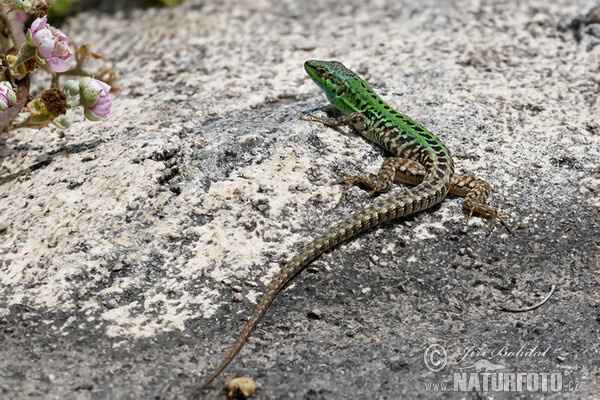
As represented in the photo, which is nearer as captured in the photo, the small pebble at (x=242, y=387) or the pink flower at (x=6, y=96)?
the small pebble at (x=242, y=387)

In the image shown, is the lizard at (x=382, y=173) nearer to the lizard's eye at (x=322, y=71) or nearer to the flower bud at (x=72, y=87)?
the lizard's eye at (x=322, y=71)

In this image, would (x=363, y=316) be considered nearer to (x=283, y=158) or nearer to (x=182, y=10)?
(x=283, y=158)

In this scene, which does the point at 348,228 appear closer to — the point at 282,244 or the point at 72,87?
the point at 282,244

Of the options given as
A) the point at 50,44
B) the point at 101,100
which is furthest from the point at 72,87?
the point at 50,44

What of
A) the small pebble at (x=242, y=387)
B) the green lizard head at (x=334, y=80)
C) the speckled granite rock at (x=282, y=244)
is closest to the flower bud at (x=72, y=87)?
the speckled granite rock at (x=282, y=244)

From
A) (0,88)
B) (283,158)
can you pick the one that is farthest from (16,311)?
(283,158)

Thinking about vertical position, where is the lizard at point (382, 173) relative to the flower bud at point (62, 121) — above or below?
below

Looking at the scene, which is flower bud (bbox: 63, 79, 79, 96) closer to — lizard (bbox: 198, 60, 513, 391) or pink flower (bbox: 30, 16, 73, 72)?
pink flower (bbox: 30, 16, 73, 72)
